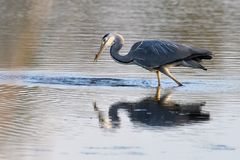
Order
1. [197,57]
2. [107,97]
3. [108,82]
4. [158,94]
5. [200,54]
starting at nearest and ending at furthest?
[107,97]
[158,94]
[200,54]
[197,57]
[108,82]

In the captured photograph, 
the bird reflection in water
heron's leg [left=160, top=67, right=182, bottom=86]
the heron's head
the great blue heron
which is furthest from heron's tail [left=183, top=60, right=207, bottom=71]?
the heron's head

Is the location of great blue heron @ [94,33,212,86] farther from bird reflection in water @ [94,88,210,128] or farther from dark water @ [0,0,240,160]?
bird reflection in water @ [94,88,210,128]

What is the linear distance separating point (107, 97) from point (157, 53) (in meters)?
1.75

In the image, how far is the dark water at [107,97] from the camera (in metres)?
10.3

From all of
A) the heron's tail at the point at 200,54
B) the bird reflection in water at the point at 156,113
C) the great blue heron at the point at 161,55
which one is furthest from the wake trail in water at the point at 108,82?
the bird reflection in water at the point at 156,113

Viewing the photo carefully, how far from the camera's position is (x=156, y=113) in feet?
Answer: 41.1

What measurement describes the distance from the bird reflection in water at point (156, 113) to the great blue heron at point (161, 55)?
1243 millimetres

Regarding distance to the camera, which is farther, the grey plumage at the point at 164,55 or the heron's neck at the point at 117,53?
the heron's neck at the point at 117,53

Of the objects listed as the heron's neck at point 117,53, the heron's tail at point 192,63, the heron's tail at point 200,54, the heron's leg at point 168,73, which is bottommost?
the heron's leg at point 168,73

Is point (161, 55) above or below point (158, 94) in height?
above

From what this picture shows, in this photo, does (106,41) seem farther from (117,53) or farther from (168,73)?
(168,73)

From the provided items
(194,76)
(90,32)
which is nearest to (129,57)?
(194,76)

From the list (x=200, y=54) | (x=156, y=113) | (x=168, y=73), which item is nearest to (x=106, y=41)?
(x=168, y=73)

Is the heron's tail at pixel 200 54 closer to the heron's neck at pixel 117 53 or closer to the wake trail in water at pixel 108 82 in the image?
the wake trail in water at pixel 108 82
